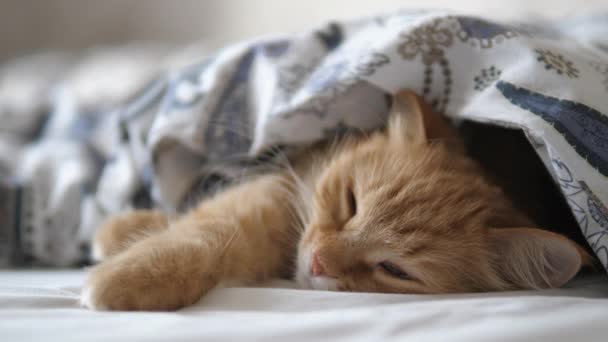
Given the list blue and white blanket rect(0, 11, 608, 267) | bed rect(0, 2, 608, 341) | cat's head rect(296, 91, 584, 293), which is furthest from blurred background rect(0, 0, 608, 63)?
cat's head rect(296, 91, 584, 293)

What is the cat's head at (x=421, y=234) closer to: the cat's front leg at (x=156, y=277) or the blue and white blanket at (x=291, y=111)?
the blue and white blanket at (x=291, y=111)

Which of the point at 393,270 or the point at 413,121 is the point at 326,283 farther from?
the point at 413,121

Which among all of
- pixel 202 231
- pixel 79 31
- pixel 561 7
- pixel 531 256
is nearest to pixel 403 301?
pixel 531 256

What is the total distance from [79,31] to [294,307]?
2626 mm

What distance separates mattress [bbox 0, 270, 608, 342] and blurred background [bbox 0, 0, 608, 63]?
81.3 inches

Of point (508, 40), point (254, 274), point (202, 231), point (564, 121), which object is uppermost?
point (508, 40)

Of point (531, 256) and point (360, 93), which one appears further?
point (360, 93)

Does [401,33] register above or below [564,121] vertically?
above

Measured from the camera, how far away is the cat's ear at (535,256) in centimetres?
99

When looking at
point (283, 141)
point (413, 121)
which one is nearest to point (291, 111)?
point (283, 141)

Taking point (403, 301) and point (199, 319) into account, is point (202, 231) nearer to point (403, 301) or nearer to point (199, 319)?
point (199, 319)

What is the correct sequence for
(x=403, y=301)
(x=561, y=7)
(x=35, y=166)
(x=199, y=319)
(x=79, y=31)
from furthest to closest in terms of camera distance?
(x=79, y=31)
(x=561, y=7)
(x=35, y=166)
(x=403, y=301)
(x=199, y=319)

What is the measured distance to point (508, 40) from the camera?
116cm

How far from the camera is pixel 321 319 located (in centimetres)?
79
